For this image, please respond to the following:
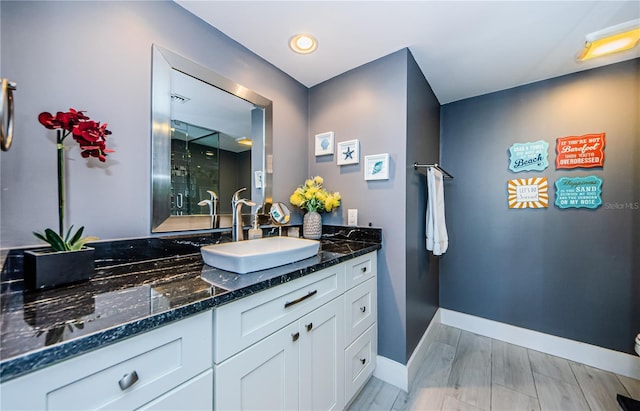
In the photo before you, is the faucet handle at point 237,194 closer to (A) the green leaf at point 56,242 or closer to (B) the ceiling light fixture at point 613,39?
(A) the green leaf at point 56,242

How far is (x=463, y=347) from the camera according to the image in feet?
6.64

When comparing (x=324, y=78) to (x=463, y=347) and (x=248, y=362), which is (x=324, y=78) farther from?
(x=463, y=347)

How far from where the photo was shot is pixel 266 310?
2.91ft

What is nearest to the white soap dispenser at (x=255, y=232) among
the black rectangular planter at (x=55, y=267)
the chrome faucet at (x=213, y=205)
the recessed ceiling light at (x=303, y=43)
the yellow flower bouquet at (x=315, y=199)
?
the chrome faucet at (x=213, y=205)

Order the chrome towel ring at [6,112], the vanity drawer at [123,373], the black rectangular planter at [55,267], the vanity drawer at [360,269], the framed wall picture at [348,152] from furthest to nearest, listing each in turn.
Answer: the framed wall picture at [348,152]
the vanity drawer at [360,269]
the black rectangular planter at [55,267]
the chrome towel ring at [6,112]
the vanity drawer at [123,373]

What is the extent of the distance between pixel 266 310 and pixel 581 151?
251 cm

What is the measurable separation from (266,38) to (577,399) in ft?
9.65

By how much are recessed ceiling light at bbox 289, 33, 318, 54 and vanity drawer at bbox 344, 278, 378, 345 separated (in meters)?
1.54

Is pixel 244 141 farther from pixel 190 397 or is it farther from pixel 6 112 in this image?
pixel 190 397

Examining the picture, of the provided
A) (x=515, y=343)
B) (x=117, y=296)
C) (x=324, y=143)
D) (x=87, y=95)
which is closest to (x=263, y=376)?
(x=117, y=296)

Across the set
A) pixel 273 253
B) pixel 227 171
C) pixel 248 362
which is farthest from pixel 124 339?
pixel 227 171

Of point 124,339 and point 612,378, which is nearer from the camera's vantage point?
point 124,339

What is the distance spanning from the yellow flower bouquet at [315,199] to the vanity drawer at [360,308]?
0.61 metres

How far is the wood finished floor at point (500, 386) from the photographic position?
1431 mm
